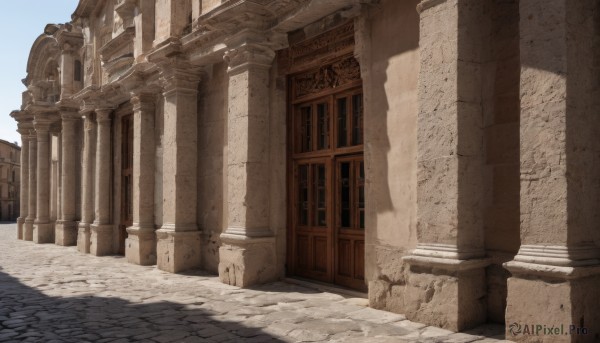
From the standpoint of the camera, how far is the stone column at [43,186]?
16516mm

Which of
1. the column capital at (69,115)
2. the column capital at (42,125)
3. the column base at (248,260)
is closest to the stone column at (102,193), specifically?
the column capital at (69,115)

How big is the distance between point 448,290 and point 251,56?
14.9ft

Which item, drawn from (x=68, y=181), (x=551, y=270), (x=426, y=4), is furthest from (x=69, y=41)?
(x=551, y=270)

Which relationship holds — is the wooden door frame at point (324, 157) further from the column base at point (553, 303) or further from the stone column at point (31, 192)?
the stone column at point (31, 192)

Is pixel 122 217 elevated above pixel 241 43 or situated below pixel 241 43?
below

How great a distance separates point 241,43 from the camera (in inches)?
303

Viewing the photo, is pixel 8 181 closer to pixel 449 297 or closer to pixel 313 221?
pixel 313 221

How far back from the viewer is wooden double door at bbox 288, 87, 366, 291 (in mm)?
6770

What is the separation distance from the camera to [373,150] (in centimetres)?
606

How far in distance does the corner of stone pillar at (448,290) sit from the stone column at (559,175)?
0.47 metres

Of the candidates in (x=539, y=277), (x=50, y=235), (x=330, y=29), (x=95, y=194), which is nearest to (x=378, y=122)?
(x=330, y=29)

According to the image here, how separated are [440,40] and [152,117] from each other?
7540 millimetres

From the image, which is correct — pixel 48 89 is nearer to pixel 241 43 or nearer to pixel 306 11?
pixel 241 43

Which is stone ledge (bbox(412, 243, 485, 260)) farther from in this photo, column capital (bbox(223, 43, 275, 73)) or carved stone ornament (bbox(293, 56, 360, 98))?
column capital (bbox(223, 43, 275, 73))
